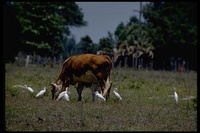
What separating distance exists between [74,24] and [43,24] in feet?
99.4

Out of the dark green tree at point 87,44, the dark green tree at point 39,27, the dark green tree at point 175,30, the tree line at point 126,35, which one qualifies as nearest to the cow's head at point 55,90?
the tree line at point 126,35

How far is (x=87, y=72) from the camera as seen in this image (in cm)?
1591

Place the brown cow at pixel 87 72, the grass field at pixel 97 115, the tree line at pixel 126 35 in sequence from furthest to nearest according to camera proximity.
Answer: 1. the tree line at pixel 126 35
2. the brown cow at pixel 87 72
3. the grass field at pixel 97 115

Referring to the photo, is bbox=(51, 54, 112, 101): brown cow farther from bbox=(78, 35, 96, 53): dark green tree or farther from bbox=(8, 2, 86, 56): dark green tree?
bbox=(78, 35, 96, 53): dark green tree

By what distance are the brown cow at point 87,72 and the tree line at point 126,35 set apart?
2257 cm

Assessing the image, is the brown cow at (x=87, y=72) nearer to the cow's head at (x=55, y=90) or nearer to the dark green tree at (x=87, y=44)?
the cow's head at (x=55, y=90)

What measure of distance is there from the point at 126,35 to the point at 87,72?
137 ft

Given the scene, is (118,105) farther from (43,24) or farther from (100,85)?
(43,24)

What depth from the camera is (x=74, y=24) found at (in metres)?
77.4

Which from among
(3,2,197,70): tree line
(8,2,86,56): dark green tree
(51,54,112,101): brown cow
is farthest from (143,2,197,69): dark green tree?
(51,54,112,101): brown cow

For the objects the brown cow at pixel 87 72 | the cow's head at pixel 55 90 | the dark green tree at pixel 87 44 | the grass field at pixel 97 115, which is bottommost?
the grass field at pixel 97 115

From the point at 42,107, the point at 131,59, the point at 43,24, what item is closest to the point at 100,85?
the point at 42,107

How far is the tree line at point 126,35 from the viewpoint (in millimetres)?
45844

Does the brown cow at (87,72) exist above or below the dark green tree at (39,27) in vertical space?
below
